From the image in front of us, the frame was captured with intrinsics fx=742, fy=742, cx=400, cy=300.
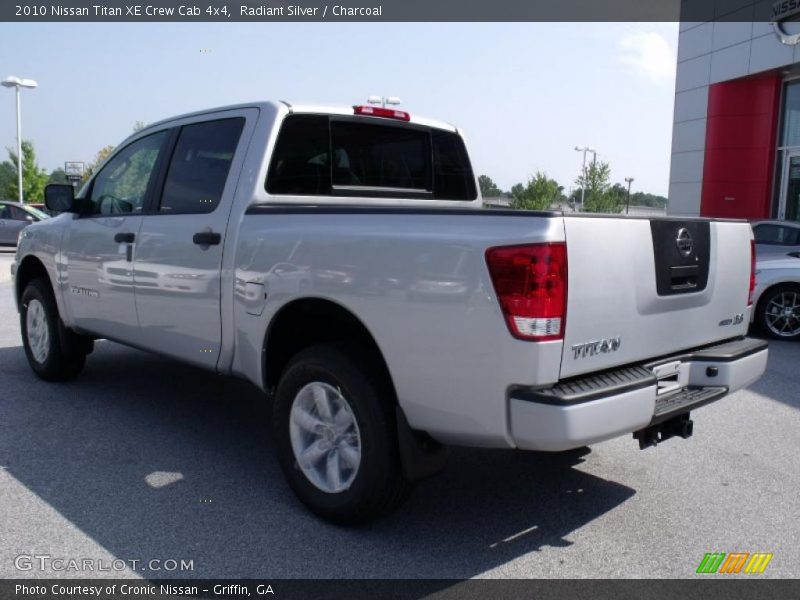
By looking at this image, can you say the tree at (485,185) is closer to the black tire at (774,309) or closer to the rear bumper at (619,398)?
the rear bumper at (619,398)

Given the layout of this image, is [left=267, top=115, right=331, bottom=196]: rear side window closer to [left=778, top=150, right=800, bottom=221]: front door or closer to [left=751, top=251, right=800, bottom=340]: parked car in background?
[left=751, top=251, right=800, bottom=340]: parked car in background

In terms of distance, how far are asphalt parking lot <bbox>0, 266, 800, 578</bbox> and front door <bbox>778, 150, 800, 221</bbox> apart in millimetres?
15735

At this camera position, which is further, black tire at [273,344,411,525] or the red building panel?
the red building panel

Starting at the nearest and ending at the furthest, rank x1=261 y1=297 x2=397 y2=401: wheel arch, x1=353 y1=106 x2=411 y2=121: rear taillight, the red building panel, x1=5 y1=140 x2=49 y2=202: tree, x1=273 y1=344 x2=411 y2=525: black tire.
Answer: x1=273 y1=344 x2=411 y2=525: black tire → x1=261 y1=297 x2=397 y2=401: wheel arch → x1=353 y1=106 x2=411 y2=121: rear taillight → the red building panel → x1=5 y1=140 x2=49 y2=202: tree

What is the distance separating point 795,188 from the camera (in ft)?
63.0

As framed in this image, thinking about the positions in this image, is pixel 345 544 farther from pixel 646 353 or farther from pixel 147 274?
pixel 147 274

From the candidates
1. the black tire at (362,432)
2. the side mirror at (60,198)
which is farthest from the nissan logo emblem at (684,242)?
the side mirror at (60,198)

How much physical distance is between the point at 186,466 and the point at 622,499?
8.04 feet

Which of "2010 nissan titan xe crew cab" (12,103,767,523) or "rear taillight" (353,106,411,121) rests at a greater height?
"rear taillight" (353,106,411,121)

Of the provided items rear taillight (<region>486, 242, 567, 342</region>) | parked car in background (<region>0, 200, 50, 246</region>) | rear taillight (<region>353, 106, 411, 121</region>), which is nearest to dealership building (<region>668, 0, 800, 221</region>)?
rear taillight (<region>353, 106, 411, 121</region>)

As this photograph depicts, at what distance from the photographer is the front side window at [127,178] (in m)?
4.93

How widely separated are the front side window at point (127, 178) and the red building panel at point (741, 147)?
18.0 m

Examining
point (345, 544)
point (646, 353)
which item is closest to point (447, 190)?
point (646, 353)

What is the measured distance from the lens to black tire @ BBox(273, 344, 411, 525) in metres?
3.21
